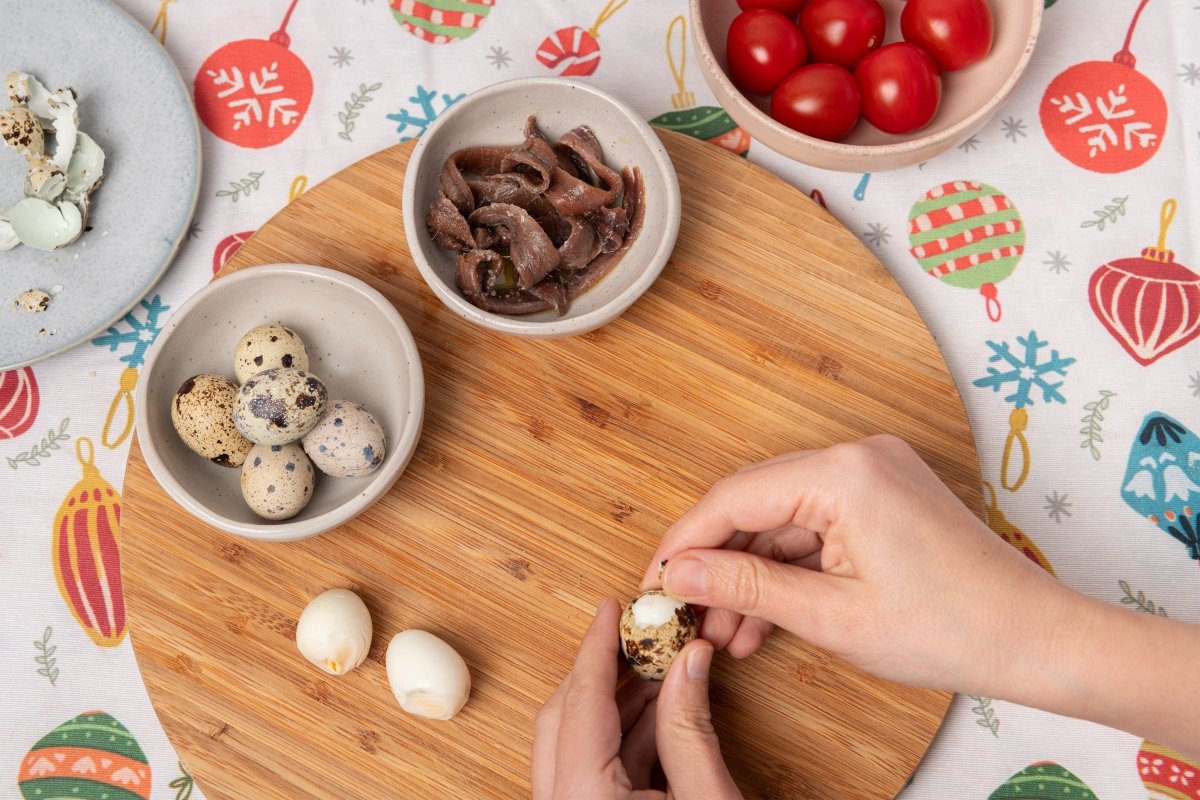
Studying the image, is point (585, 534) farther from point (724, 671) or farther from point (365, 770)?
point (365, 770)

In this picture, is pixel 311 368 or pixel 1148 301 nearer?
pixel 311 368

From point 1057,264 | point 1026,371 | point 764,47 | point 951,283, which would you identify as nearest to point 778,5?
point 764,47

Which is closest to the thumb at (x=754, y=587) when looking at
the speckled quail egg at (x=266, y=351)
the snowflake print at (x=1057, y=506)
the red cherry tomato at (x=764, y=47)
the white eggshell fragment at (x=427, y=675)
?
the white eggshell fragment at (x=427, y=675)

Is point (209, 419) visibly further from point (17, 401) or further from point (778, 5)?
point (778, 5)

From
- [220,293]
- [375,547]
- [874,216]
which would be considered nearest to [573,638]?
[375,547]

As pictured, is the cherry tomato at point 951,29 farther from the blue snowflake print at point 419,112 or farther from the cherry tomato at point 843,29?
the blue snowflake print at point 419,112

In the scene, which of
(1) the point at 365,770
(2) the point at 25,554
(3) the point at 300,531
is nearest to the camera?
(3) the point at 300,531
